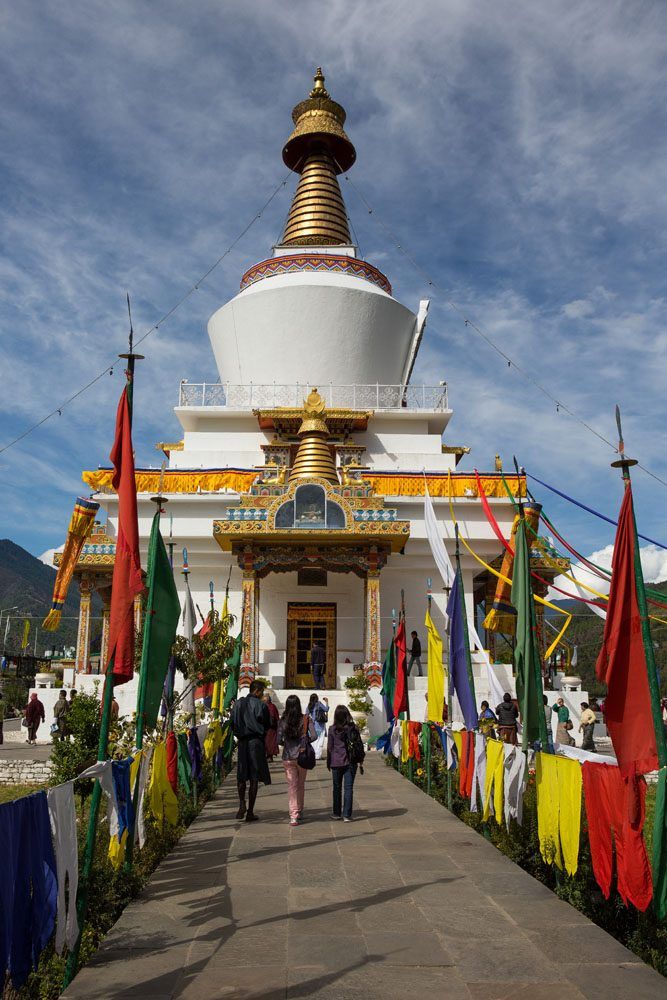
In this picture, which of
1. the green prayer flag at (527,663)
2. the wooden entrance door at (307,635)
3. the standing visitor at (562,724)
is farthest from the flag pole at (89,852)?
the wooden entrance door at (307,635)

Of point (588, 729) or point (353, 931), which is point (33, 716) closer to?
point (588, 729)

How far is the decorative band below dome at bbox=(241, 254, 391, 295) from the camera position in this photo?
3117 centimetres

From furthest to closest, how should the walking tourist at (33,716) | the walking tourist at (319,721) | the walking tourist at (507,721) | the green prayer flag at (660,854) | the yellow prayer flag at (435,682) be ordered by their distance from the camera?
→ the walking tourist at (33,716) < the walking tourist at (319,721) < the walking tourist at (507,721) < the yellow prayer flag at (435,682) < the green prayer flag at (660,854)

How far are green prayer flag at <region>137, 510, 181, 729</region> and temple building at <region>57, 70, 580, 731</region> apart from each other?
37.6 ft

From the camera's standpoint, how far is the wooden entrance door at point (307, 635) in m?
23.4

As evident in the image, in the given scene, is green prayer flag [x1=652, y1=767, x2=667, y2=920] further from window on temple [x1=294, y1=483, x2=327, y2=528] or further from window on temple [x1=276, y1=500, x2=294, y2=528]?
window on temple [x1=276, y1=500, x2=294, y2=528]

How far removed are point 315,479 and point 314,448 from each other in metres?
2.85

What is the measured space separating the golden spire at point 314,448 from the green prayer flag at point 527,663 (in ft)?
48.5

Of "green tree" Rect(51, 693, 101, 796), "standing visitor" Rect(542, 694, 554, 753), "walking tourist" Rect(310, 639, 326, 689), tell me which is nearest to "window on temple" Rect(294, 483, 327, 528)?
"walking tourist" Rect(310, 639, 326, 689)

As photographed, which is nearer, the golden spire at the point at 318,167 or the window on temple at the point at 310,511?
the window on temple at the point at 310,511

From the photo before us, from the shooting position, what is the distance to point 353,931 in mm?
5602

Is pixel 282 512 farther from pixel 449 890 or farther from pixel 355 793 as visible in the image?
pixel 449 890

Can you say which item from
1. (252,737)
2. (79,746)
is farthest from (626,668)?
(79,746)

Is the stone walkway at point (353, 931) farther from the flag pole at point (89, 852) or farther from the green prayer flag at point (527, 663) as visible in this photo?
the green prayer flag at point (527, 663)
